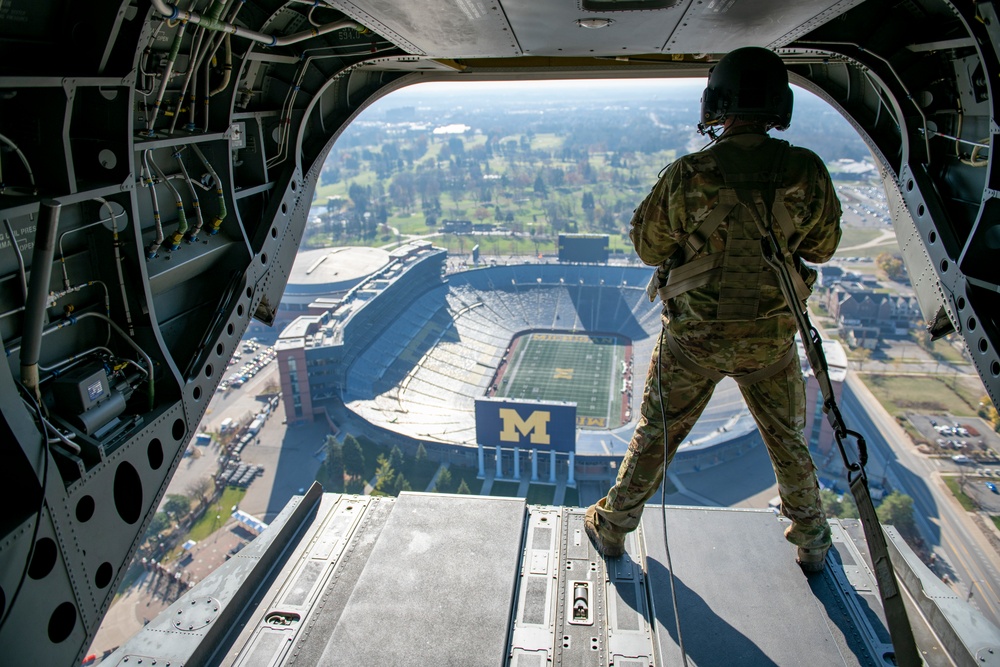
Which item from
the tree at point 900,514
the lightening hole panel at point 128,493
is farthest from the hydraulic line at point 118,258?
the tree at point 900,514

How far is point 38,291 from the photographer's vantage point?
8.13 feet

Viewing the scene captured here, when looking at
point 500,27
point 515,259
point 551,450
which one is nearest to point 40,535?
point 500,27

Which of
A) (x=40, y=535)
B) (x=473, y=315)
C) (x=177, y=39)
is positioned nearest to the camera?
(x=40, y=535)

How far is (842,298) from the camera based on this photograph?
36.0 m

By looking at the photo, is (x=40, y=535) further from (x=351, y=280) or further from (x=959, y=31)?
(x=351, y=280)

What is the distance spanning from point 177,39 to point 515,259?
165 feet

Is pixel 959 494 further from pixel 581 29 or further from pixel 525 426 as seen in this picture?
pixel 581 29

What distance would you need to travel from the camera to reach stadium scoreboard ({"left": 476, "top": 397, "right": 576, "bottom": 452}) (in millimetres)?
23562

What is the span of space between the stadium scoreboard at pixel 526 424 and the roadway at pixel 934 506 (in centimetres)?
1095

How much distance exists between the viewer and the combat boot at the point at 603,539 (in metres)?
4.68

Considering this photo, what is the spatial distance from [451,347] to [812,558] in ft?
106

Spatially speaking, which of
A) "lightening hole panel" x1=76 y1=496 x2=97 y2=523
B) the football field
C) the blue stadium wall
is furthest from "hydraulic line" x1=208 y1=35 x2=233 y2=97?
the football field

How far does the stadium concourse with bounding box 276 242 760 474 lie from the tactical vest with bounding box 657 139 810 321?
800 inches

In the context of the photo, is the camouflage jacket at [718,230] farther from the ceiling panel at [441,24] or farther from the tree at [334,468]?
the tree at [334,468]
